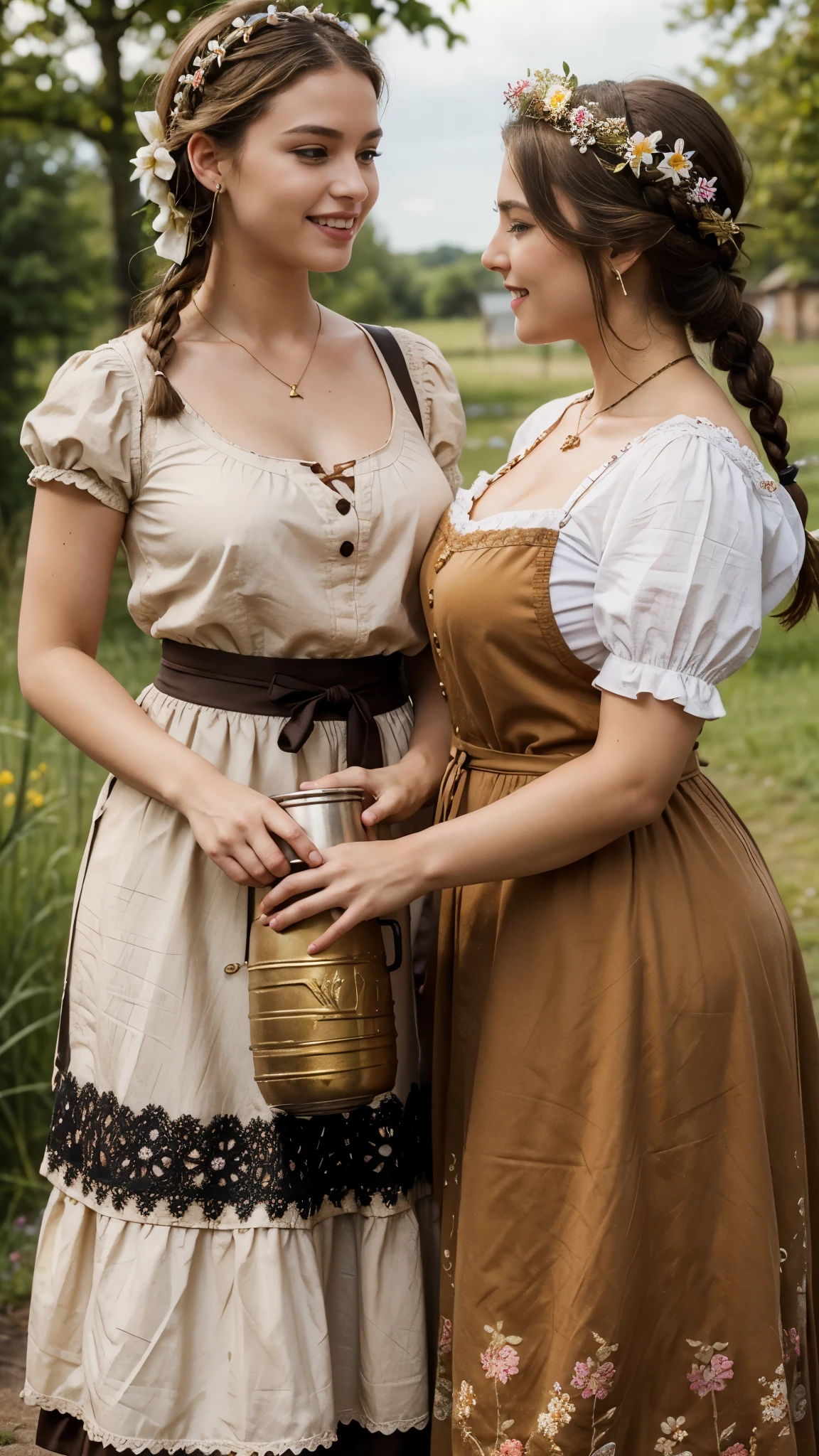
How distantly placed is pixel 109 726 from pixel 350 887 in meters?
0.46

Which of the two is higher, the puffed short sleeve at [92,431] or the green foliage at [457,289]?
the green foliage at [457,289]

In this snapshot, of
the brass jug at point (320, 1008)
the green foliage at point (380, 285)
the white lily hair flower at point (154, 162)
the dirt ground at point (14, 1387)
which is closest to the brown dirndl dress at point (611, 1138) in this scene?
the brass jug at point (320, 1008)

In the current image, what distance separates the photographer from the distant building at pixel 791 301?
2209 centimetres

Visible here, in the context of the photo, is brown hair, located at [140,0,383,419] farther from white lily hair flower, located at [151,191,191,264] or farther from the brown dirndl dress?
the brown dirndl dress

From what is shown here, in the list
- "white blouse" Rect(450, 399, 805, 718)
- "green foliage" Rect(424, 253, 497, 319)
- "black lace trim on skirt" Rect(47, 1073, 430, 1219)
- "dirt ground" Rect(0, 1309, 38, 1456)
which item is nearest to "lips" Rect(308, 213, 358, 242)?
"white blouse" Rect(450, 399, 805, 718)

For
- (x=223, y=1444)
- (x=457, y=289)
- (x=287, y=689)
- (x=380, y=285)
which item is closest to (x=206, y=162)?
(x=287, y=689)

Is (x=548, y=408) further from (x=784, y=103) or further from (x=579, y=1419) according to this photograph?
(x=784, y=103)

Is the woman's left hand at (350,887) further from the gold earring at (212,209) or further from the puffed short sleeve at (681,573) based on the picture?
the gold earring at (212,209)

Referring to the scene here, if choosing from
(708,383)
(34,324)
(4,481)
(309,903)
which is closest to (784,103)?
(4,481)

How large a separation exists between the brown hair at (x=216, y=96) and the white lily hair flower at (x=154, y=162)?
2cm

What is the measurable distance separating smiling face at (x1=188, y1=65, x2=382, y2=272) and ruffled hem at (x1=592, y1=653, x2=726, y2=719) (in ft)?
2.52

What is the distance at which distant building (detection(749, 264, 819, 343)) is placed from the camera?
72.5ft

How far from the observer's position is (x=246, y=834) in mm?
1993

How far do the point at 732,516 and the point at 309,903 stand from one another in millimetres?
758
